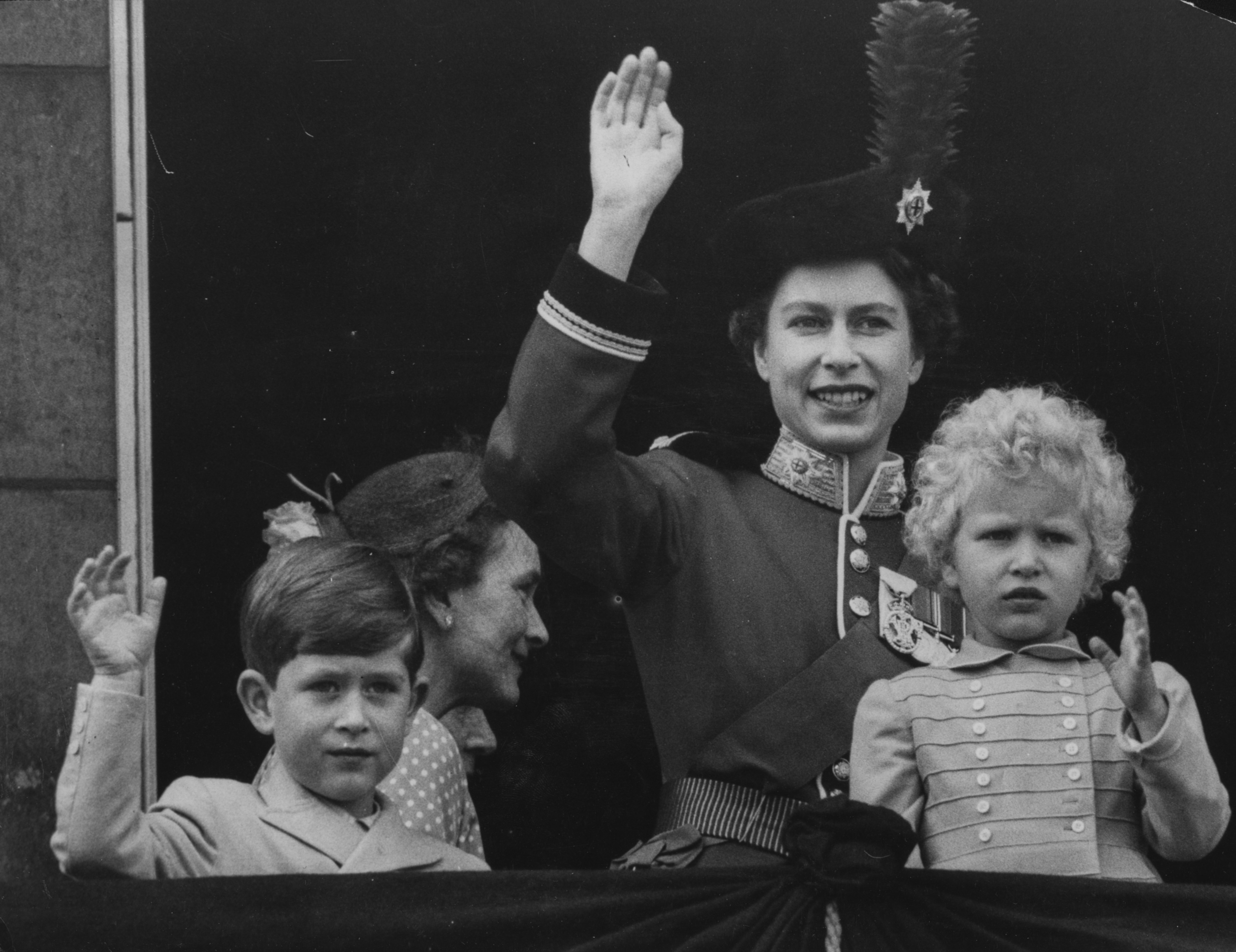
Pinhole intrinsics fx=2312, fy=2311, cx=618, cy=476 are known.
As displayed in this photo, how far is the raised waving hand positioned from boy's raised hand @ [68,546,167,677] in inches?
47.2

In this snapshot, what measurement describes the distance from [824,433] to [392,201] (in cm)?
114

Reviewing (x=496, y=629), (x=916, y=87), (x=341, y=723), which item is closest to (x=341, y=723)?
(x=341, y=723)

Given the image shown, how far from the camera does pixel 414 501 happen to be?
5.28 m

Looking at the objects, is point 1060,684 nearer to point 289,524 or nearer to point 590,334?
point 590,334

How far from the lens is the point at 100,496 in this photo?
17.2 feet

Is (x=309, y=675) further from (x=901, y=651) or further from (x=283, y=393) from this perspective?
(x=901, y=651)

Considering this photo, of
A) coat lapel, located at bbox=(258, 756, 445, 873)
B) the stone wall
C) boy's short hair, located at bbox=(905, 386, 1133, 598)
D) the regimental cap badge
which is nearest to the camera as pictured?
coat lapel, located at bbox=(258, 756, 445, 873)

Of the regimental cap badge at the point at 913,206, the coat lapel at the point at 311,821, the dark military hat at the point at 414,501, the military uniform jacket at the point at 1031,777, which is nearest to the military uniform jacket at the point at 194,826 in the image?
the coat lapel at the point at 311,821

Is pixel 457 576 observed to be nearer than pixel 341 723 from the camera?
No

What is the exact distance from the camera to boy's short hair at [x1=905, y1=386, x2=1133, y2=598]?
196 inches

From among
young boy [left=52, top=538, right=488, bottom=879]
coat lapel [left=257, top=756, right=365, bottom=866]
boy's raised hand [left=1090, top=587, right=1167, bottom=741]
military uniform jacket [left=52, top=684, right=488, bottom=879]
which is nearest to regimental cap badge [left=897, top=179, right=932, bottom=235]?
boy's raised hand [left=1090, top=587, right=1167, bottom=741]

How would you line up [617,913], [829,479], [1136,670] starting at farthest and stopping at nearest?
[829,479]
[617,913]
[1136,670]

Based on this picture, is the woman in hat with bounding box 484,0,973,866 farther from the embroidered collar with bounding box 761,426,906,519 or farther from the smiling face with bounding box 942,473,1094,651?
the smiling face with bounding box 942,473,1094,651

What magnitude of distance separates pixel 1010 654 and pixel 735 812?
70 cm
